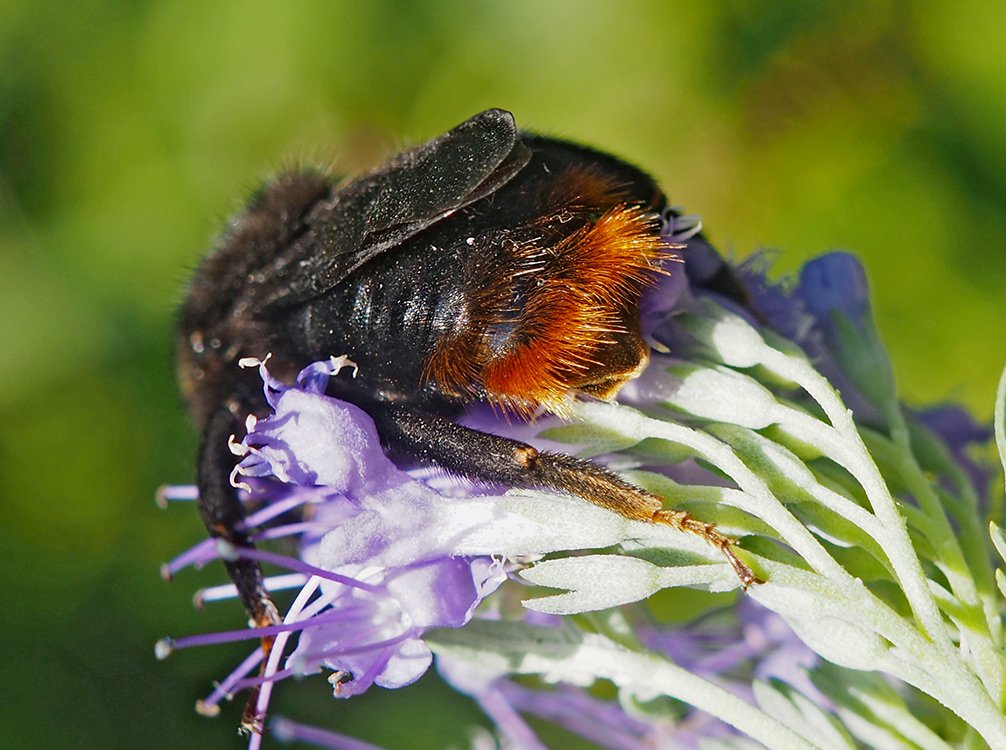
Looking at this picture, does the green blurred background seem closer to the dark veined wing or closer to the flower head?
the flower head

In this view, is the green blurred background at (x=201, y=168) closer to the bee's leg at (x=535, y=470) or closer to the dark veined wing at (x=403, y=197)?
the dark veined wing at (x=403, y=197)

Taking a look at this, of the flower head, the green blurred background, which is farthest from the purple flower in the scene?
the green blurred background

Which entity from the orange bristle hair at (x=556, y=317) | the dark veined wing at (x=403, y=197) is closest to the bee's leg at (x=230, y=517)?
the dark veined wing at (x=403, y=197)

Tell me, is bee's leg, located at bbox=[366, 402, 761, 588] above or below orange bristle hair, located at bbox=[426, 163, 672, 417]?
below

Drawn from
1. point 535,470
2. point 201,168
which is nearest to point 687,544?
point 535,470

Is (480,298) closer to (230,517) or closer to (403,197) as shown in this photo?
(403,197)

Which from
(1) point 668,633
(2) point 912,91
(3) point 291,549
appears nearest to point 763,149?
(2) point 912,91
